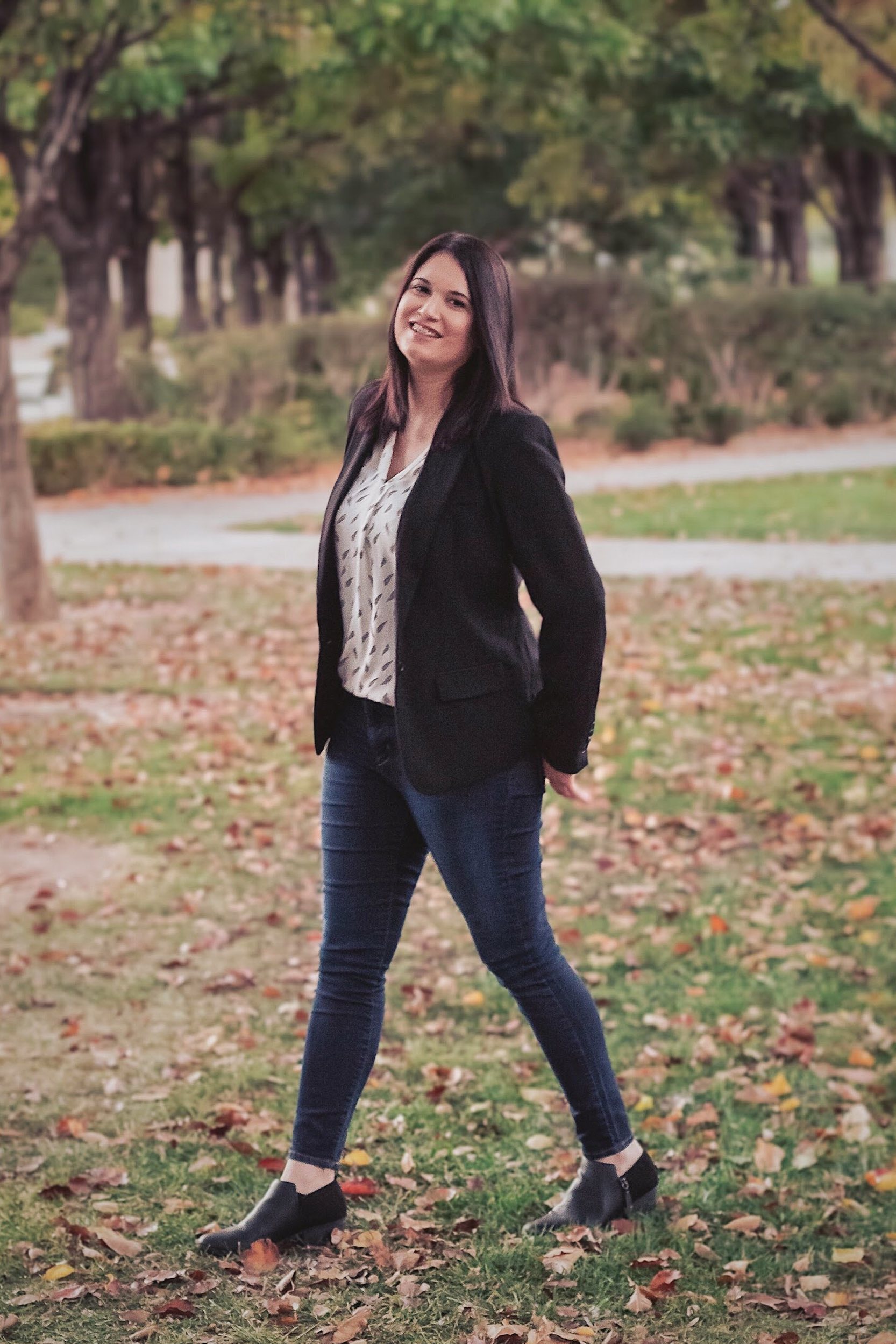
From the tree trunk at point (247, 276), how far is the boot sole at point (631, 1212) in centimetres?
3436

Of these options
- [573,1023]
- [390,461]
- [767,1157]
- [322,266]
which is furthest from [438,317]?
[322,266]

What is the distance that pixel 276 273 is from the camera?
41.7 m

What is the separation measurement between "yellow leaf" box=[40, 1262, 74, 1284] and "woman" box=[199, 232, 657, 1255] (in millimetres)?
285

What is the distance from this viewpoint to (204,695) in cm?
963

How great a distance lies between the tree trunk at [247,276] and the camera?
36.9 metres

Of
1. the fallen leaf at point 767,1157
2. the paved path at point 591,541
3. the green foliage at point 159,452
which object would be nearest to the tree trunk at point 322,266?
the green foliage at point 159,452

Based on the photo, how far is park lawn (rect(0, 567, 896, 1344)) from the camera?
344cm

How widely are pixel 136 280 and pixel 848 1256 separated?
28355mm

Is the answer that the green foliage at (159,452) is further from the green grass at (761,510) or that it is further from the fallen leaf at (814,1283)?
the fallen leaf at (814,1283)

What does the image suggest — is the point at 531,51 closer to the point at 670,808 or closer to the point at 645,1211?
the point at 670,808

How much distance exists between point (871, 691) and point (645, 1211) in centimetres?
597

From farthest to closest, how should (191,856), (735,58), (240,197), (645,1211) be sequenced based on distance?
(240,197) < (735,58) < (191,856) < (645,1211)

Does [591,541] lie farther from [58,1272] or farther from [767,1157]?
[58,1272]

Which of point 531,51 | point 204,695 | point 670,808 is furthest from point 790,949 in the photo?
point 531,51
